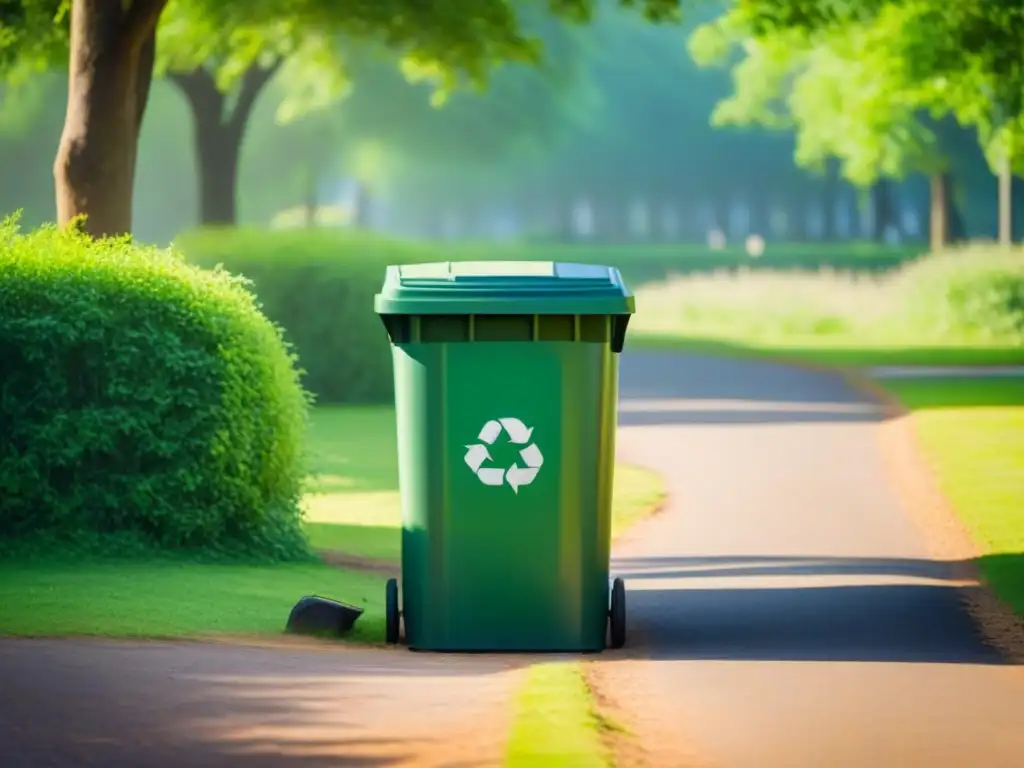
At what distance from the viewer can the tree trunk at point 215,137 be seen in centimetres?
3083

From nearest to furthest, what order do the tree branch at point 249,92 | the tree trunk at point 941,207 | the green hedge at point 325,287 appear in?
1. the green hedge at point 325,287
2. the tree branch at point 249,92
3. the tree trunk at point 941,207

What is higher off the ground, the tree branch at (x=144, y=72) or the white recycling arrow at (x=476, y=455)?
the tree branch at (x=144, y=72)

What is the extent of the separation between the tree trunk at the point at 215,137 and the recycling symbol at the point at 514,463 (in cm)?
2225

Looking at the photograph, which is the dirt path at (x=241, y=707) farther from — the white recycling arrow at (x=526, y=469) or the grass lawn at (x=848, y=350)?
the grass lawn at (x=848, y=350)

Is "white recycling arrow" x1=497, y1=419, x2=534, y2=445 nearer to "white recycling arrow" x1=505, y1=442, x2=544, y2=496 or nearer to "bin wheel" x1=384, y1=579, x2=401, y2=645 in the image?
"white recycling arrow" x1=505, y1=442, x2=544, y2=496

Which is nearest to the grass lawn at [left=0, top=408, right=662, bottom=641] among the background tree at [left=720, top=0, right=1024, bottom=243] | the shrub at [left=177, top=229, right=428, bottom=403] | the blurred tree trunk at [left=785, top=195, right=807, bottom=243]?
the shrub at [left=177, top=229, right=428, bottom=403]

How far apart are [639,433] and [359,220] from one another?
5936 centimetres

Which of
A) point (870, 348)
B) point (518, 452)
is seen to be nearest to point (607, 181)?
point (870, 348)

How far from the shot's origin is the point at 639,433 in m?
20.5

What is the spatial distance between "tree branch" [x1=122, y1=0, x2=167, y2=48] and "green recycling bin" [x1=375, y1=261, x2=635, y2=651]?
6410mm

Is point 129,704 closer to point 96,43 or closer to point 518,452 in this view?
point 518,452

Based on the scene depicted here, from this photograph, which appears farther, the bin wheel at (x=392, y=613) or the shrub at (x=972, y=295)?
the shrub at (x=972, y=295)

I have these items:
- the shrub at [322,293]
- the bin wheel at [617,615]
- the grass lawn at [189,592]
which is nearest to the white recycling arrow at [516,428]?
the bin wheel at [617,615]

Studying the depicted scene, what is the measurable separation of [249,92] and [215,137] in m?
0.95
